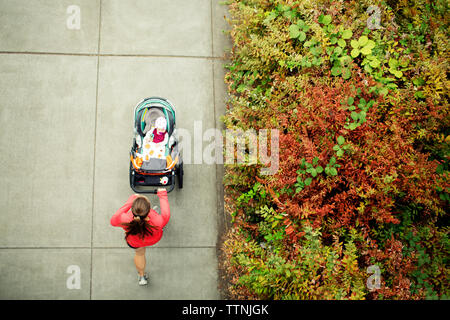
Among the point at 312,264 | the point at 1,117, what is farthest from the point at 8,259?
the point at 312,264

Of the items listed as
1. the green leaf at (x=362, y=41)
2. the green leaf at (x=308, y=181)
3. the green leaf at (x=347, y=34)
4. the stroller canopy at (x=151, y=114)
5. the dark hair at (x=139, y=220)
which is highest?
the green leaf at (x=347, y=34)

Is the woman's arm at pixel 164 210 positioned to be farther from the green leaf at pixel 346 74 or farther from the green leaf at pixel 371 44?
the green leaf at pixel 371 44

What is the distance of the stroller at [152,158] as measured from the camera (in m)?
4.15

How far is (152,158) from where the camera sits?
416cm

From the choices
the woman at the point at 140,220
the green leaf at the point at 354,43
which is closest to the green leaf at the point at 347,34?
the green leaf at the point at 354,43

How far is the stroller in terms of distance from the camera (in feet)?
13.6

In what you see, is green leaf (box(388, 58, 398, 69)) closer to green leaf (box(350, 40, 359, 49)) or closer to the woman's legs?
green leaf (box(350, 40, 359, 49))

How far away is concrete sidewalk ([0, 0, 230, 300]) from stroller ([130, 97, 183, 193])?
0.50 m

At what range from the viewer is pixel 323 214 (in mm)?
3664

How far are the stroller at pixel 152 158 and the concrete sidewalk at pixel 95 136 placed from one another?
503 millimetres

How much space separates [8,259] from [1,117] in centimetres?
201

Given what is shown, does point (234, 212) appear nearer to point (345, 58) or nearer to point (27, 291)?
point (345, 58)

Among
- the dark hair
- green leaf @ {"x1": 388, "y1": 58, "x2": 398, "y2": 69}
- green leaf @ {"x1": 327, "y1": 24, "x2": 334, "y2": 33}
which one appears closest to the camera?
the dark hair

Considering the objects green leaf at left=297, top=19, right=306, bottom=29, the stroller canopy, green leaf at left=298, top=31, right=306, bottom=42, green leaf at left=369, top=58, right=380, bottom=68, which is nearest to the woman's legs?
the stroller canopy
